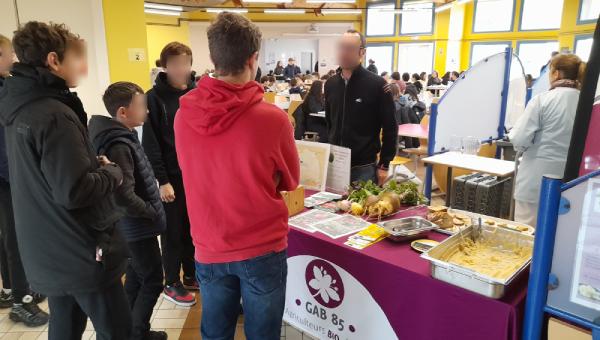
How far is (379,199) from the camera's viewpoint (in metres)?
2.16

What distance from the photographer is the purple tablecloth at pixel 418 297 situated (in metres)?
1.42

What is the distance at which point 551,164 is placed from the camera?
2.91 m

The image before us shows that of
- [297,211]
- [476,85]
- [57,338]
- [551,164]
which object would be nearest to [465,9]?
[476,85]

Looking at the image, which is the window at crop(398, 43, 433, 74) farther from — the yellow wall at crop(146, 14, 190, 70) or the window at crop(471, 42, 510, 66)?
the yellow wall at crop(146, 14, 190, 70)

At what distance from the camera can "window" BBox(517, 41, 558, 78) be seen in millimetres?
12789

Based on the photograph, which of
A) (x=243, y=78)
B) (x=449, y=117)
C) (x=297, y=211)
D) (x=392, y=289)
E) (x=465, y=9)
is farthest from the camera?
(x=465, y=9)

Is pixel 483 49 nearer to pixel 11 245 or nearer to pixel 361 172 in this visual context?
pixel 361 172

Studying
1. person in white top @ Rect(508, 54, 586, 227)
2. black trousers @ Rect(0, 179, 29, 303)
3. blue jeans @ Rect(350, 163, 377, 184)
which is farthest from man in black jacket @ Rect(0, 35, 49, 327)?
person in white top @ Rect(508, 54, 586, 227)

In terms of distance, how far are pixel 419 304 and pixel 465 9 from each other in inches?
603

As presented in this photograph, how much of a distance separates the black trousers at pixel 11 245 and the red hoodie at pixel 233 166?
64.8 inches

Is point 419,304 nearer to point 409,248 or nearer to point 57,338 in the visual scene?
point 409,248

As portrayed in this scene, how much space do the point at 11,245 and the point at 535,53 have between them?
48.0 ft

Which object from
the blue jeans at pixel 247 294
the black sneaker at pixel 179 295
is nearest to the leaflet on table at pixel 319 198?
the blue jeans at pixel 247 294

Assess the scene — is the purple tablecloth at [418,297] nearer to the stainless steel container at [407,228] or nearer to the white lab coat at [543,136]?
the stainless steel container at [407,228]
